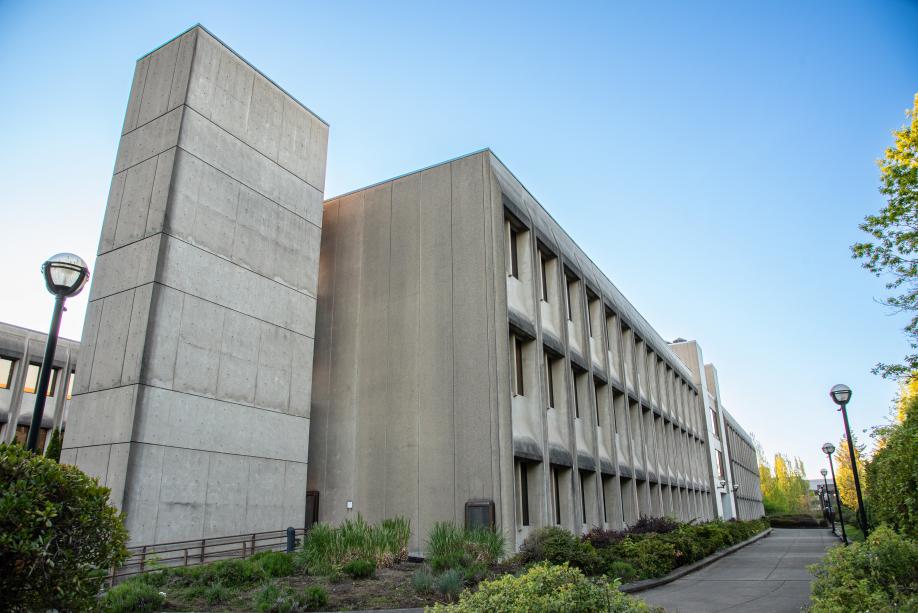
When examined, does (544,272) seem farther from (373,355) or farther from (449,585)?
(449,585)

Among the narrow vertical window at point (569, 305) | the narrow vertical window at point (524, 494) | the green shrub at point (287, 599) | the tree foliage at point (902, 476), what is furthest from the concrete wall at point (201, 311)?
the tree foliage at point (902, 476)

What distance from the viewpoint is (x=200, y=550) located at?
49.4 feet

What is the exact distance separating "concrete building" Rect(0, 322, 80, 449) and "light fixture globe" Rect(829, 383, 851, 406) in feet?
114

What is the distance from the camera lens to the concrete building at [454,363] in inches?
685

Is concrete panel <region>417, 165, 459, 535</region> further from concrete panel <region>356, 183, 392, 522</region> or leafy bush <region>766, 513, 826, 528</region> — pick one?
leafy bush <region>766, 513, 826, 528</region>

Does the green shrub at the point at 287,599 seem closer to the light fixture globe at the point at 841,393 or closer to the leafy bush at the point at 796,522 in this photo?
the light fixture globe at the point at 841,393

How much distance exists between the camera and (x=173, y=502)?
14.7 meters

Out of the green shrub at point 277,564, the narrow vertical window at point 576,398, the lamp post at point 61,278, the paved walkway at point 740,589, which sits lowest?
the paved walkway at point 740,589

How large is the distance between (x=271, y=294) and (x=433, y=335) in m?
4.98

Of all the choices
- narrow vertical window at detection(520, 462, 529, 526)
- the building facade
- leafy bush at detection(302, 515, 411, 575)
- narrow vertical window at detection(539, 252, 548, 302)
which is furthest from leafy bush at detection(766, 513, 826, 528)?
leafy bush at detection(302, 515, 411, 575)

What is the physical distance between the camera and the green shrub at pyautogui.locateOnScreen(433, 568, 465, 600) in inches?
435

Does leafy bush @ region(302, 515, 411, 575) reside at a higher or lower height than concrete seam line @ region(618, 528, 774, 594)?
higher

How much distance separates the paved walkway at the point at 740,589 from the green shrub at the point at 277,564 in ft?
23.8

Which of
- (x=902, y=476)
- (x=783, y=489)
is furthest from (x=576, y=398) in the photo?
(x=783, y=489)
